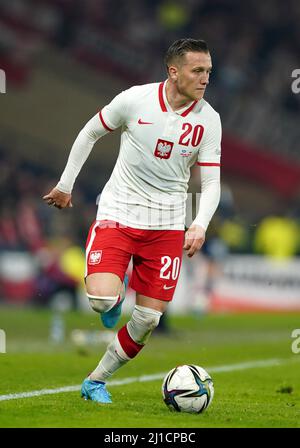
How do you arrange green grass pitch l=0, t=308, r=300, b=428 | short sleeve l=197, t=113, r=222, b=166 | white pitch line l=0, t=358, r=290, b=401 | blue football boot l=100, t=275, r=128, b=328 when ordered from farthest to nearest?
white pitch line l=0, t=358, r=290, b=401, blue football boot l=100, t=275, r=128, b=328, short sleeve l=197, t=113, r=222, b=166, green grass pitch l=0, t=308, r=300, b=428

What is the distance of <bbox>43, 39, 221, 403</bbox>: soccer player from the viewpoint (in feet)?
23.9

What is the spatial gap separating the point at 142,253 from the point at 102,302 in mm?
499

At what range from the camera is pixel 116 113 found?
739 cm

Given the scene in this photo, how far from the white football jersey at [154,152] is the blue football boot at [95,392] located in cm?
110

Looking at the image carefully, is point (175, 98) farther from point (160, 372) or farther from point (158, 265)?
point (160, 372)

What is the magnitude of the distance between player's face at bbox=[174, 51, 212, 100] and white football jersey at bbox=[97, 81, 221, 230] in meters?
0.16

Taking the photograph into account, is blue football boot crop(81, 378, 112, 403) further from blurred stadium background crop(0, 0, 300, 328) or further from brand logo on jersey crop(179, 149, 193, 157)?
blurred stadium background crop(0, 0, 300, 328)

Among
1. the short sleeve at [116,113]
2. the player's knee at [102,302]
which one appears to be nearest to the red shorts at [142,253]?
the player's knee at [102,302]

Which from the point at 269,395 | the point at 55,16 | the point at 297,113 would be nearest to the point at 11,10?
the point at 55,16

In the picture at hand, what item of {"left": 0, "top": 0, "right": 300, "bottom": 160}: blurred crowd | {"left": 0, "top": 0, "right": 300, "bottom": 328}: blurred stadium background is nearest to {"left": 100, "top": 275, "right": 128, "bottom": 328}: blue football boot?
{"left": 0, "top": 0, "right": 300, "bottom": 328}: blurred stadium background

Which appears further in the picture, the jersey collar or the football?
the jersey collar

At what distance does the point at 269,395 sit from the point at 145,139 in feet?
8.08

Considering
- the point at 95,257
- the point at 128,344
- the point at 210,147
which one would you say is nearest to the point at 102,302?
the point at 95,257

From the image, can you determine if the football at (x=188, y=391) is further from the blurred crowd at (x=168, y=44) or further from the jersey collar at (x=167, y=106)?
the blurred crowd at (x=168, y=44)
